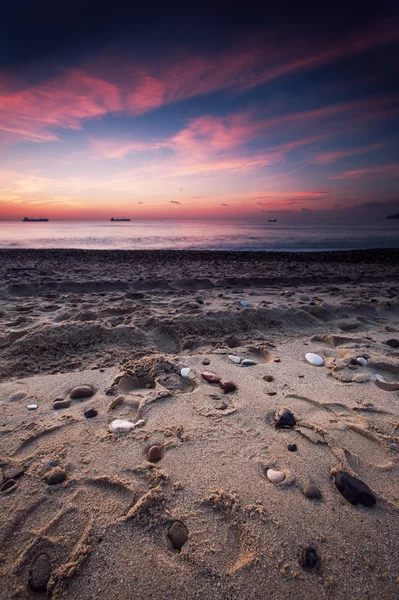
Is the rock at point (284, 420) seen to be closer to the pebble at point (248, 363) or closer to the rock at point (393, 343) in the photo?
the pebble at point (248, 363)

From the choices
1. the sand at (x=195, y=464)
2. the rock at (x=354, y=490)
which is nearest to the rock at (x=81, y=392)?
the sand at (x=195, y=464)

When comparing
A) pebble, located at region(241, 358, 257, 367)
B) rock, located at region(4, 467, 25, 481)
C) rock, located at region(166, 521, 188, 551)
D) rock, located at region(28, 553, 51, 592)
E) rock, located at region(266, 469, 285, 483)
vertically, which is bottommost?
rock, located at region(28, 553, 51, 592)

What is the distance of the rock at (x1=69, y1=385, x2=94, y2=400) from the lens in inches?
85.5

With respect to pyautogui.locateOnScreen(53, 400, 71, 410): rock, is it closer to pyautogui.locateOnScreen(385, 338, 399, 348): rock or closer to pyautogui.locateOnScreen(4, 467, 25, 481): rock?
pyautogui.locateOnScreen(4, 467, 25, 481): rock

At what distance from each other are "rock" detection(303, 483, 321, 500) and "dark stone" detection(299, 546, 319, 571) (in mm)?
231

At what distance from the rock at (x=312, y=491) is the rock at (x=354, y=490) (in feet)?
0.39

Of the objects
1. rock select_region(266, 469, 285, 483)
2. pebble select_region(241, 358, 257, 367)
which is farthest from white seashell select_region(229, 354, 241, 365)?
rock select_region(266, 469, 285, 483)

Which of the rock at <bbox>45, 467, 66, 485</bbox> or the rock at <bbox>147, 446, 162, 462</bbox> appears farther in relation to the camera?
the rock at <bbox>147, 446, 162, 462</bbox>

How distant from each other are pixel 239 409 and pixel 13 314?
354 centimetres

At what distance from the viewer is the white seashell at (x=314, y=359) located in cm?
264

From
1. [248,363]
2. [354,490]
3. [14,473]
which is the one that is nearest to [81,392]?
[14,473]

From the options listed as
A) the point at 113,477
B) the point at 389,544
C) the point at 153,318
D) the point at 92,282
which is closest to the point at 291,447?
the point at 389,544

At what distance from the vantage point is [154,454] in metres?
1.58

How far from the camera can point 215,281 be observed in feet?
21.4
